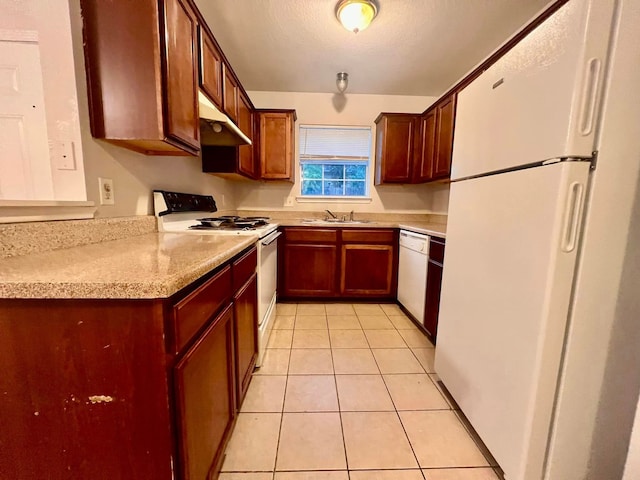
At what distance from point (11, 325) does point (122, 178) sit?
2.93 feet

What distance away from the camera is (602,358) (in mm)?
862

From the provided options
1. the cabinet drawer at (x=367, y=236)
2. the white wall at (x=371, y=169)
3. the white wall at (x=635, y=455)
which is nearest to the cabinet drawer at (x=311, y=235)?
the cabinet drawer at (x=367, y=236)

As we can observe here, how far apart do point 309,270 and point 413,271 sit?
1.02 m

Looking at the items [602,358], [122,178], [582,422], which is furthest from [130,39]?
[582,422]

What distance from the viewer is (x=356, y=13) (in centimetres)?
167

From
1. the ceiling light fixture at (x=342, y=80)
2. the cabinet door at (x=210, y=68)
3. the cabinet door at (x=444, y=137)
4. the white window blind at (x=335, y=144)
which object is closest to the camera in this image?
the cabinet door at (x=210, y=68)

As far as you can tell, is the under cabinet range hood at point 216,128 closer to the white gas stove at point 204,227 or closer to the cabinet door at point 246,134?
the cabinet door at point 246,134

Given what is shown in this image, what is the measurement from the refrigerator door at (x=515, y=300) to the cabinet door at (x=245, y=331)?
1.07 metres

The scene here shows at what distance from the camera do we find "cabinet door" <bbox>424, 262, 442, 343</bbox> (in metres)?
1.96

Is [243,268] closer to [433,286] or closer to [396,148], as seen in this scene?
[433,286]

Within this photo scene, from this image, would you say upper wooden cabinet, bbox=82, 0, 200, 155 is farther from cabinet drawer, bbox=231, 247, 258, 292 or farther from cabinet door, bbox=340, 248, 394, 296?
cabinet door, bbox=340, 248, 394, 296

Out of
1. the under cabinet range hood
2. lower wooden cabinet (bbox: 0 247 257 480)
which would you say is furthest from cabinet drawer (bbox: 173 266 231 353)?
the under cabinet range hood

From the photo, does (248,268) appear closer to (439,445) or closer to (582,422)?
(439,445)

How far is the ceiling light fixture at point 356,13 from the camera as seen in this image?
1.63 m
